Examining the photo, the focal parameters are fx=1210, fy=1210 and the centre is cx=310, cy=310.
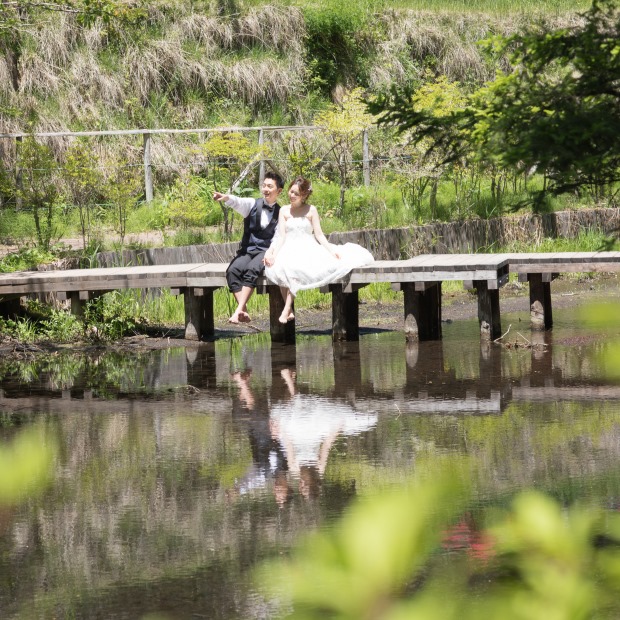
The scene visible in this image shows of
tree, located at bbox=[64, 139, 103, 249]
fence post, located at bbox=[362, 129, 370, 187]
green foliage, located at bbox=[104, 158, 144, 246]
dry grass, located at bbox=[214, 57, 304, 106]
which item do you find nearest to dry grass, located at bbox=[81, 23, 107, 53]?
dry grass, located at bbox=[214, 57, 304, 106]

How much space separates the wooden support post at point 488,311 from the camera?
12281mm

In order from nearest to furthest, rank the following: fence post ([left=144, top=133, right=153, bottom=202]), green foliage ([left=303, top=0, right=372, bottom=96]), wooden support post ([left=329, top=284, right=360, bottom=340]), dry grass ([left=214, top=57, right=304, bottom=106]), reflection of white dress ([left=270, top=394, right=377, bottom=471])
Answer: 1. reflection of white dress ([left=270, top=394, right=377, bottom=471])
2. wooden support post ([left=329, top=284, right=360, bottom=340])
3. fence post ([left=144, top=133, right=153, bottom=202])
4. dry grass ([left=214, top=57, right=304, bottom=106])
5. green foliage ([left=303, top=0, right=372, bottom=96])

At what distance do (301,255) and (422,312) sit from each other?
1.47 m

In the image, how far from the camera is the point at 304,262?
12164 millimetres

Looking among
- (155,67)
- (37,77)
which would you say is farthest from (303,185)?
(155,67)

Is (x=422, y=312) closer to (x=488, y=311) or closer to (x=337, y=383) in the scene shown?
(x=488, y=311)

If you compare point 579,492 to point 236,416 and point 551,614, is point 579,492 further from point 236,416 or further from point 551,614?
point 551,614

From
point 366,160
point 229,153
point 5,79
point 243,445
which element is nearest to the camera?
point 243,445

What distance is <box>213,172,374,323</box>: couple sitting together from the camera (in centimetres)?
1216

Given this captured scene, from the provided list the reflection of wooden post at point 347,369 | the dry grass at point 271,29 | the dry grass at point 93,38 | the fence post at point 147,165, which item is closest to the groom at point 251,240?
the reflection of wooden post at point 347,369

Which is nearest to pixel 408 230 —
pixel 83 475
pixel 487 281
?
pixel 487 281

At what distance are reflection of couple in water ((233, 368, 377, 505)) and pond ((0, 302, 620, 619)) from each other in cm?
2

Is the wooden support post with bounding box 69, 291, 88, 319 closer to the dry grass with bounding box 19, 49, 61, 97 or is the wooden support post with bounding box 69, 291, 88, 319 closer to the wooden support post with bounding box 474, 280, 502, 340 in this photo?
the wooden support post with bounding box 474, 280, 502, 340

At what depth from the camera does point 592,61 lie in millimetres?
4156
